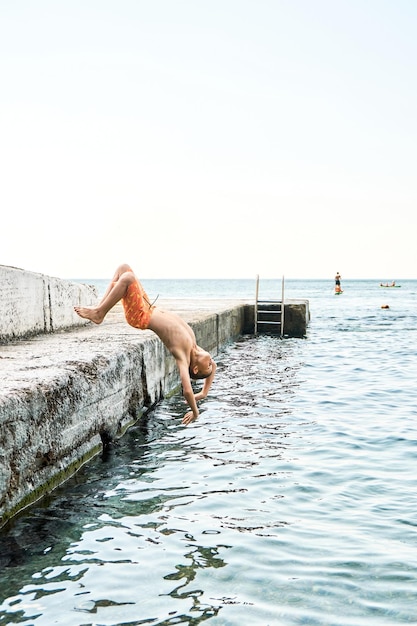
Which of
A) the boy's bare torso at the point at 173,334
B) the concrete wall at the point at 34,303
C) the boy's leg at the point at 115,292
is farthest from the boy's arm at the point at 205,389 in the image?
the concrete wall at the point at 34,303

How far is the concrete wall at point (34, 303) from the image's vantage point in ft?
23.9

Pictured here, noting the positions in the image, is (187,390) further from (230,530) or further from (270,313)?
(270,313)

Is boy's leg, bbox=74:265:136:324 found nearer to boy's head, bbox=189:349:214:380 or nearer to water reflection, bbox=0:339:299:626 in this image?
boy's head, bbox=189:349:214:380

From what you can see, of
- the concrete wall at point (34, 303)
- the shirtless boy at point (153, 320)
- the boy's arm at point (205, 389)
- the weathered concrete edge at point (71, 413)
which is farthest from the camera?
the concrete wall at point (34, 303)

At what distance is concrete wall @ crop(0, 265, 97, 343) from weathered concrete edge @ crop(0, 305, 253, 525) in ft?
3.90

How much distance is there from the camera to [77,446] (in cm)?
546

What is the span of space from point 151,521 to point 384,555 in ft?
4.90

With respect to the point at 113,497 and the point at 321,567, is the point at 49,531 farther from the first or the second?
the point at 321,567

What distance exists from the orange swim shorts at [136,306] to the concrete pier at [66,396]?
619 millimetres

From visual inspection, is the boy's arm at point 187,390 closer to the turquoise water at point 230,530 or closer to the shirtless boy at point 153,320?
the shirtless boy at point 153,320

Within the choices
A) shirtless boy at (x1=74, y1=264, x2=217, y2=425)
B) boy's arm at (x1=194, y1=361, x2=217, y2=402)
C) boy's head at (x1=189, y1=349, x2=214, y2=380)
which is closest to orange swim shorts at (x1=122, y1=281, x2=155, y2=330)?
Answer: shirtless boy at (x1=74, y1=264, x2=217, y2=425)

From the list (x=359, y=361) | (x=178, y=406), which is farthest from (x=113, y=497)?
(x=359, y=361)

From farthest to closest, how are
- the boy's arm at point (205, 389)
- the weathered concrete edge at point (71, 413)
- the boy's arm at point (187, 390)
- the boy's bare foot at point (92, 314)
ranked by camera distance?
the boy's bare foot at point (92, 314) → the boy's arm at point (205, 389) → the boy's arm at point (187, 390) → the weathered concrete edge at point (71, 413)

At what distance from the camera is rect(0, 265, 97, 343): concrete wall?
7.29 m
